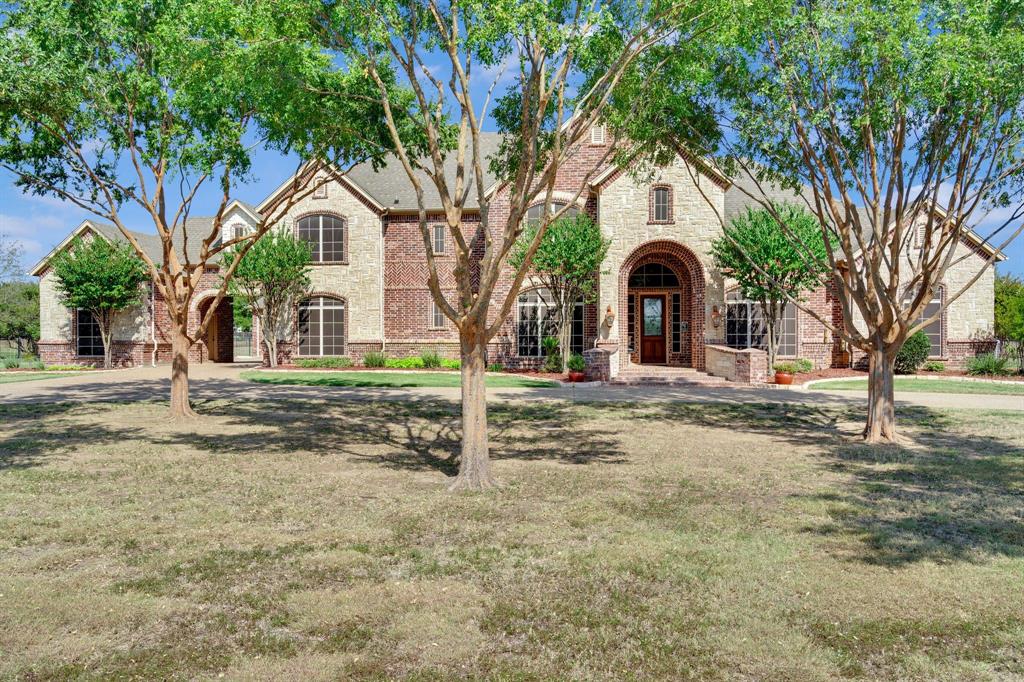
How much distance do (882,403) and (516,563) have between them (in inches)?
318

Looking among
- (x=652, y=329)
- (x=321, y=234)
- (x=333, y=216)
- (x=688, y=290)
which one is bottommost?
(x=652, y=329)

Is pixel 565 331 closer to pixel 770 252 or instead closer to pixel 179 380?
pixel 770 252

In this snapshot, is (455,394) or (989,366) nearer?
(455,394)

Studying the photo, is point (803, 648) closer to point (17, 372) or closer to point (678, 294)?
point (678, 294)

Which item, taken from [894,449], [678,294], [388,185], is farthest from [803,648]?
[388,185]

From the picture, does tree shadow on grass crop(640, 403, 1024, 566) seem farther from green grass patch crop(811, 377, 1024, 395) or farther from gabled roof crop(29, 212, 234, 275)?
gabled roof crop(29, 212, 234, 275)

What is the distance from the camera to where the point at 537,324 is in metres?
25.2

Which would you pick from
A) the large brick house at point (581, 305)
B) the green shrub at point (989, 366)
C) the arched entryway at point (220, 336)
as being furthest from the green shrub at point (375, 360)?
the green shrub at point (989, 366)

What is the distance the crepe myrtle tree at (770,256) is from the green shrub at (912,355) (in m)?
4.35

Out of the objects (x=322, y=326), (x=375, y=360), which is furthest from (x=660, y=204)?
(x=322, y=326)

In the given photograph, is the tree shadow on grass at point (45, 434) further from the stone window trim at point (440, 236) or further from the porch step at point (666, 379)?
the stone window trim at point (440, 236)

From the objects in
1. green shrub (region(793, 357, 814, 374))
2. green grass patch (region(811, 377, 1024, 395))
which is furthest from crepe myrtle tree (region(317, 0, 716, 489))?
green shrub (region(793, 357, 814, 374))

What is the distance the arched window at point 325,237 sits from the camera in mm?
27188

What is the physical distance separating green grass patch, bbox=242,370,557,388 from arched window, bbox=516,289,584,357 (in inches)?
121
